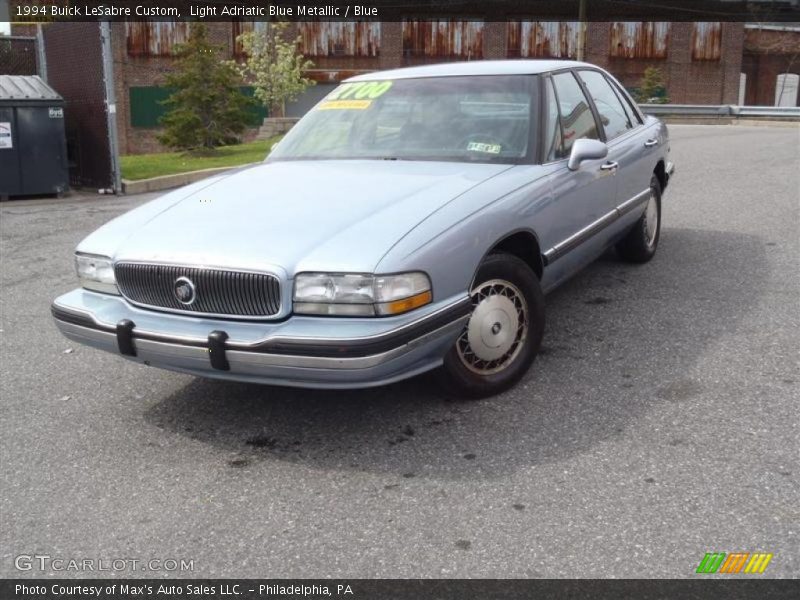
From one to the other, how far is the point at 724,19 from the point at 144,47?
87.1 feet

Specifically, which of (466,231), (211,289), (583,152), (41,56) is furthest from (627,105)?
(41,56)

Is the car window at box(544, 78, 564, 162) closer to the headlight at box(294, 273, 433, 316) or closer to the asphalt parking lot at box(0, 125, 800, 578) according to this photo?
the asphalt parking lot at box(0, 125, 800, 578)

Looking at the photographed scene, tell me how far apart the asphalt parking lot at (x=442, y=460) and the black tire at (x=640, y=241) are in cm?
93

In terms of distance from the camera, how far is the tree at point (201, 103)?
19.9 meters

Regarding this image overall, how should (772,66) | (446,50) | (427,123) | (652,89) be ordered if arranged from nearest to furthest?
(427,123) → (652,89) → (446,50) → (772,66)

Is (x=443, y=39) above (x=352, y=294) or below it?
above

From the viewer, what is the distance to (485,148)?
464 cm

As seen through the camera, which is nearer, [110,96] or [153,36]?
[110,96]

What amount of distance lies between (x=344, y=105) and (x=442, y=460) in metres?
2.60

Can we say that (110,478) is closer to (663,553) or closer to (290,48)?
(663,553)

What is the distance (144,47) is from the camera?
3494 cm

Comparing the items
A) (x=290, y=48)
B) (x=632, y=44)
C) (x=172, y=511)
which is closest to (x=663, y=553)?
(x=172, y=511)

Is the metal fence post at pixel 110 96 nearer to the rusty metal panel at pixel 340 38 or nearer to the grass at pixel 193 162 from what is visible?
the grass at pixel 193 162
